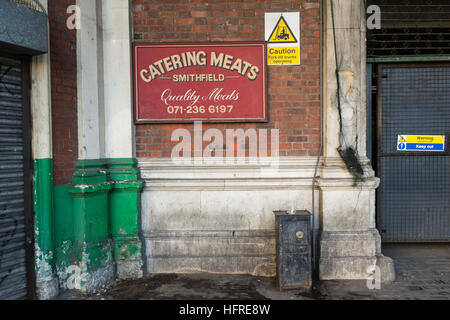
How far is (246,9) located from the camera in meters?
4.51

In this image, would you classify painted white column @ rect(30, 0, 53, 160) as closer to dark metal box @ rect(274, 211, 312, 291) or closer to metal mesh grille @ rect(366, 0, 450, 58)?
dark metal box @ rect(274, 211, 312, 291)

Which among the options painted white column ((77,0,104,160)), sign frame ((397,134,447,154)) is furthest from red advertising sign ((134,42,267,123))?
sign frame ((397,134,447,154))

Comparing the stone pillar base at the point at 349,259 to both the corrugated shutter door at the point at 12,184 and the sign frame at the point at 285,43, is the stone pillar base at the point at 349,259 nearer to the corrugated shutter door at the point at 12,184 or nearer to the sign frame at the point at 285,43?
the sign frame at the point at 285,43

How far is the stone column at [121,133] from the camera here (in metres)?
4.42

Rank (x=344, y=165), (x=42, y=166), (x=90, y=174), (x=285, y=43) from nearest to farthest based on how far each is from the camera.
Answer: (x=42, y=166) < (x=90, y=174) < (x=344, y=165) < (x=285, y=43)

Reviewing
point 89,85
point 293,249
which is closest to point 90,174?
point 89,85

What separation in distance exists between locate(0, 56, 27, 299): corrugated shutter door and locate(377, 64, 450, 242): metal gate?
17.3ft

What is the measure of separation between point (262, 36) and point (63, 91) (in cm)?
279

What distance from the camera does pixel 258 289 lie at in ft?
13.3

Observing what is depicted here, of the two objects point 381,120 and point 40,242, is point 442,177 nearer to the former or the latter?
point 381,120

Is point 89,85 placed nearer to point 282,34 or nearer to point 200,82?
point 200,82

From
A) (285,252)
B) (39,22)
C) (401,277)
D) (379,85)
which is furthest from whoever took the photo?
(379,85)

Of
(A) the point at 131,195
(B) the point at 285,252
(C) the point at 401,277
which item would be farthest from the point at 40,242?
(C) the point at 401,277

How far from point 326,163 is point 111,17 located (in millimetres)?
3645
